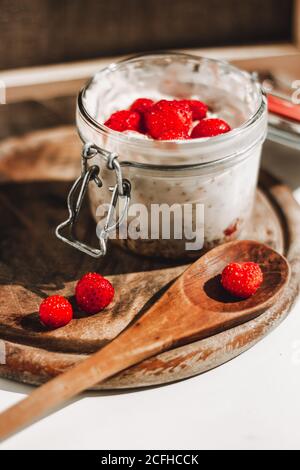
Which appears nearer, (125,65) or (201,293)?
(201,293)

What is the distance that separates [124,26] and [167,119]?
1.95ft

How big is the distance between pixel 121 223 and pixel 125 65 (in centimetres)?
32

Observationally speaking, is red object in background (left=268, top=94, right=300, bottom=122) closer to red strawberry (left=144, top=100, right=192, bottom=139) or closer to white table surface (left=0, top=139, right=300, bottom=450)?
red strawberry (left=144, top=100, right=192, bottom=139)

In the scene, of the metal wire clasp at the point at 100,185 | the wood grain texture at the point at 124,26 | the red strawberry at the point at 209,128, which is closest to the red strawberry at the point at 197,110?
the red strawberry at the point at 209,128

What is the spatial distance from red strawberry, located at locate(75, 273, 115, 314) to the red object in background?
49 centimetres

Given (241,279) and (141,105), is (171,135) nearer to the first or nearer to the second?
(141,105)

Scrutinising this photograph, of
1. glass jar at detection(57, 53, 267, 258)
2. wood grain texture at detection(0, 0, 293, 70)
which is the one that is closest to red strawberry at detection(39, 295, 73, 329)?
glass jar at detection(57, 53, 267, 258)

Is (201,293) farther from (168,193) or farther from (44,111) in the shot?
(44,111)

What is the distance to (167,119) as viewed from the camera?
0.87 m

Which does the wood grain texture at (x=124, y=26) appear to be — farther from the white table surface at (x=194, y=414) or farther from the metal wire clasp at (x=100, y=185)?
the white table surface at (x=194, y=414)
